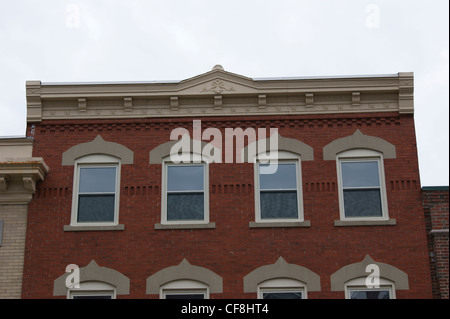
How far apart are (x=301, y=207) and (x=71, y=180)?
5.53 metres

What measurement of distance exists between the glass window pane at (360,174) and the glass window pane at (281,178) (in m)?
1.22

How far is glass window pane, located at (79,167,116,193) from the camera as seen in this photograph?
51.1 ft

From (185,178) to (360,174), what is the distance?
423 cm

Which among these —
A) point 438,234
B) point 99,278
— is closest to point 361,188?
point 438,234

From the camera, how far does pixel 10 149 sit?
15875mm

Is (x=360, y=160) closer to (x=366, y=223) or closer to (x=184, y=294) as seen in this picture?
(x=366, y=223)

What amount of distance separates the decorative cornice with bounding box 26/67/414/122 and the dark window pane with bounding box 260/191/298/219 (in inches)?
83.4

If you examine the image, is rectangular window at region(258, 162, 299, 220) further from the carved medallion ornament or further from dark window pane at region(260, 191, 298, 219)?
the carved medallion ornament

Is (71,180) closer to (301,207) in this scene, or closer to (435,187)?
(301,207)

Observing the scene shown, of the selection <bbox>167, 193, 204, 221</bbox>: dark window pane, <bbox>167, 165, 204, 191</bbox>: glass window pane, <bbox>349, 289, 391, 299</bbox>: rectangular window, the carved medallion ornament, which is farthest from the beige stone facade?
<bbox>349, 289, 391, 299</bbox>: rectangular window

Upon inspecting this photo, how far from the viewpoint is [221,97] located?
52.7 feet

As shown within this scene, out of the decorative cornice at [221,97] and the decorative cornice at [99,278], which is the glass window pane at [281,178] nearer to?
the decorative cornice at [221,97]

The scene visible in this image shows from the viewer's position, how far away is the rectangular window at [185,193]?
15.2 metres
